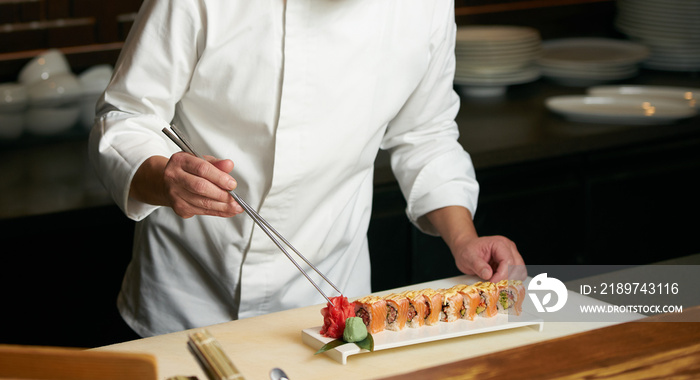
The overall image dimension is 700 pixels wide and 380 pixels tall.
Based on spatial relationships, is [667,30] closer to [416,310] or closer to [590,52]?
[590,52]

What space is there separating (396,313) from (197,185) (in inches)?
13.2

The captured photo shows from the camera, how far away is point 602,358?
711 mm

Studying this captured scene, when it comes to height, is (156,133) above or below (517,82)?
above

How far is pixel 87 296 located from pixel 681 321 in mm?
1631

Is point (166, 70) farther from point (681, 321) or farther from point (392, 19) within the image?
point (681, 321)

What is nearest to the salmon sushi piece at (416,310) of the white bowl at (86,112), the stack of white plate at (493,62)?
the white bowl at (86,112)

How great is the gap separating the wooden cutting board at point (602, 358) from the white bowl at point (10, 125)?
70.3 inches

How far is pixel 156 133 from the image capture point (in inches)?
50.5

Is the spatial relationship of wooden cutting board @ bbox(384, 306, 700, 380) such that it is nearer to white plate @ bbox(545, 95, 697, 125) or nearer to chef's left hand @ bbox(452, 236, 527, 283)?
chef's left hand @ bbox(452, 236, 527, 283)

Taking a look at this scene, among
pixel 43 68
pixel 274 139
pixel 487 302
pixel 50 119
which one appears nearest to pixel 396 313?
pixel 487 302

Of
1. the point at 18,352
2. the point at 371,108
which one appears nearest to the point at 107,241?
the point at 371,108

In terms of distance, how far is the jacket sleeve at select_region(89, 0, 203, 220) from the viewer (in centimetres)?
124

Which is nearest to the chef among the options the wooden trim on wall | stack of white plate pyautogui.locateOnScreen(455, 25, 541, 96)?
stack of white plate pyautogui.locateOnScreen(455, 25, 541, 96)

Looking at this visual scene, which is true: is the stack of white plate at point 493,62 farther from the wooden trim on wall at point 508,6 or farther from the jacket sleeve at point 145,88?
the jacket sleeve at point 145,88
